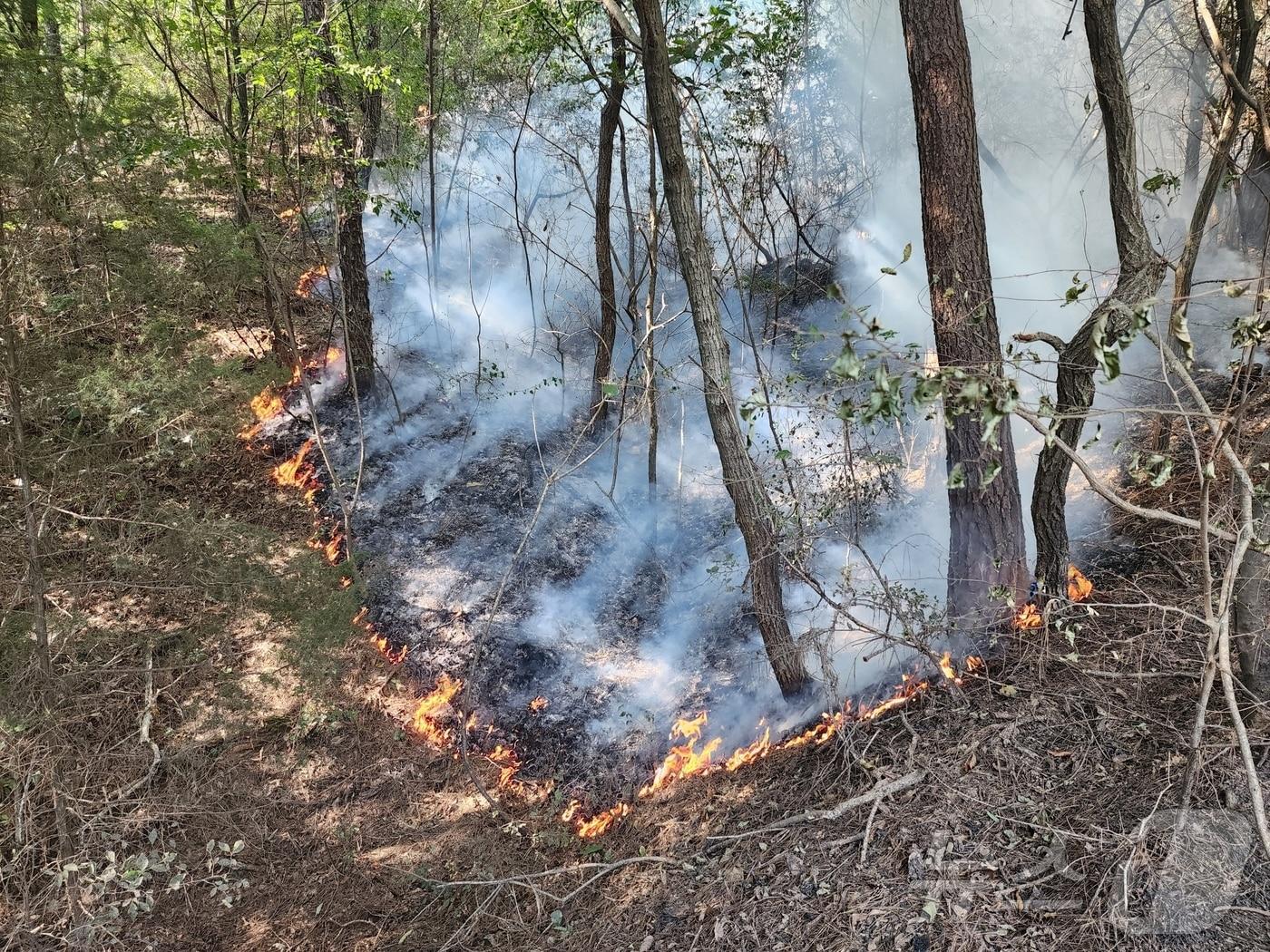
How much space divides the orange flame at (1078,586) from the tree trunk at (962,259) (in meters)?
0.51

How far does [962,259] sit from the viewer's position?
17.1ft

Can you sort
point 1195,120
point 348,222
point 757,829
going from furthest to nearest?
point 1195,120, point 348,222, point 757,829

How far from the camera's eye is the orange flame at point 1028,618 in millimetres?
5258

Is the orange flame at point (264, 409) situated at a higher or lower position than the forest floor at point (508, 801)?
higher

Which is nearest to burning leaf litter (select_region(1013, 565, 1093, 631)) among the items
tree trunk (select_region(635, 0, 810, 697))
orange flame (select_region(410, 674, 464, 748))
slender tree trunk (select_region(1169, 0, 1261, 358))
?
tree trunk (select_region(635, 0, 810, 697))

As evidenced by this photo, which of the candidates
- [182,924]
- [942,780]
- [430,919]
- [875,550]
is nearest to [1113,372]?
[942,780]

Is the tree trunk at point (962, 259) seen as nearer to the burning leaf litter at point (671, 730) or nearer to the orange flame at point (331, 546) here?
the burning leaf litter at point (671, 730)

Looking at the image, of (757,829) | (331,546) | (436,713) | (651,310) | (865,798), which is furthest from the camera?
(331,546)

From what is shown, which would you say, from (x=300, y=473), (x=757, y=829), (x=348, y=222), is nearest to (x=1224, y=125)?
(x=757, y=829)

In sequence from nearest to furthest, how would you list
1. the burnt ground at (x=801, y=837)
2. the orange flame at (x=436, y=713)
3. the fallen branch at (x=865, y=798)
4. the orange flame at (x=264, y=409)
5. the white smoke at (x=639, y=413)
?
the burnt ground at (x=801, y=837) → the fallen branch at (x=865, y=798) → the orange flame at (x=436, y=713) → the white smoke at (x=639, y=413) → the orange flame at (x=264, y=409)

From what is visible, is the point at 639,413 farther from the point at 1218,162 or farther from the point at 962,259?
the point at 1218,162

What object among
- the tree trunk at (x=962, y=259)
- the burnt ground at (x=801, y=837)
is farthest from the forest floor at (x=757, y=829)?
the tree trunk at (x=962, y=259)

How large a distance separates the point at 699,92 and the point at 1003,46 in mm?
6954

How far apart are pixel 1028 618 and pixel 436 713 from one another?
18.1 ft
